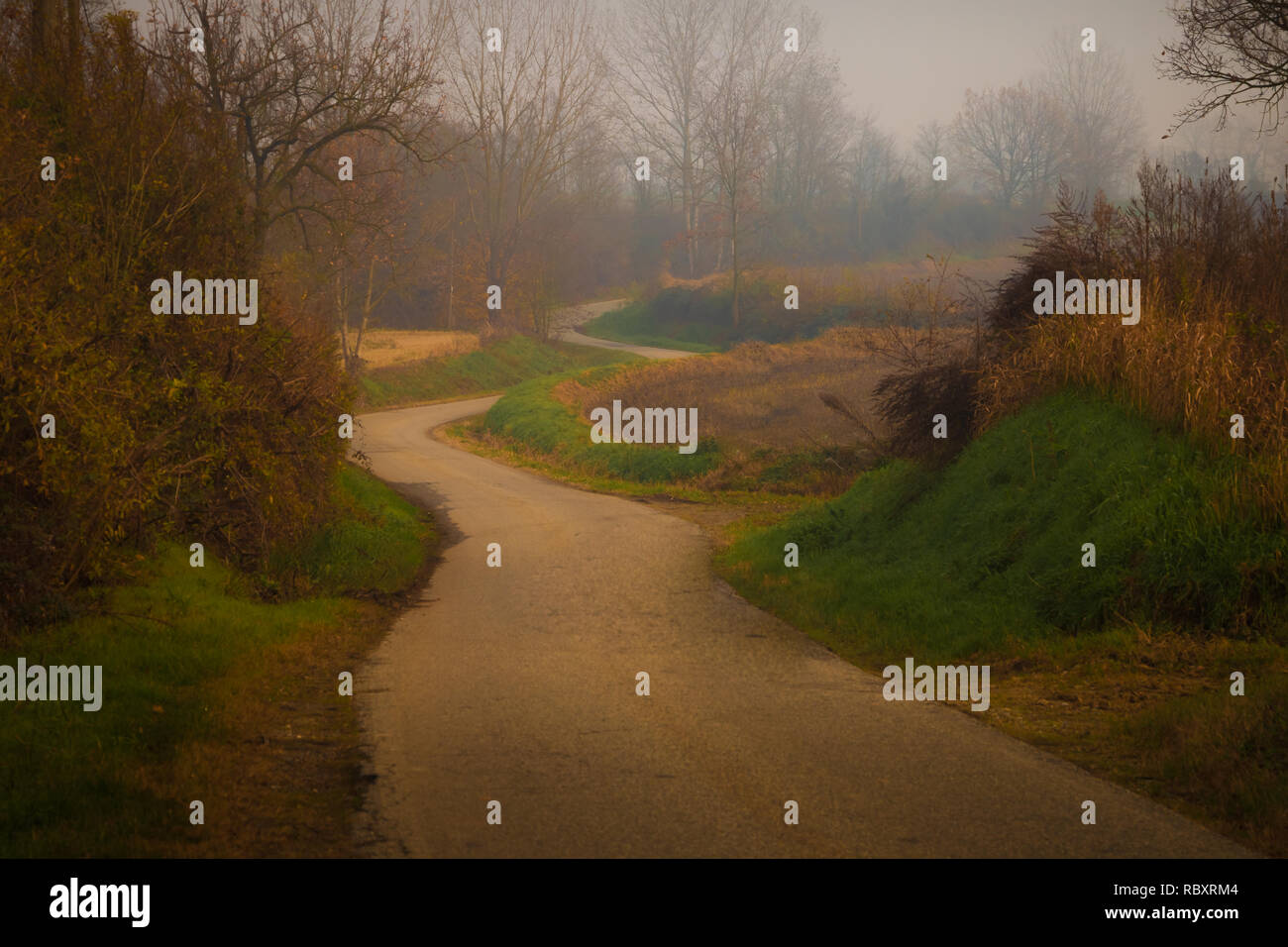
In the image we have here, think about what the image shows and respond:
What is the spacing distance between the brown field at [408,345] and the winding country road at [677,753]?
127ft

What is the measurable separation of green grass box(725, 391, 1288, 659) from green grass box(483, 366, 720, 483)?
13.1 m

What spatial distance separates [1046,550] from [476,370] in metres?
45.4

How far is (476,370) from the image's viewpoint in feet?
179

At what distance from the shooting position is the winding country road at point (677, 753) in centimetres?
616

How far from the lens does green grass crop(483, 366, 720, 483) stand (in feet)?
95.8

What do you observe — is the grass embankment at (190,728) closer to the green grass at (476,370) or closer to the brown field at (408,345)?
the green grass at (476,370)

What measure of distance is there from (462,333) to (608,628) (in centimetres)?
4826

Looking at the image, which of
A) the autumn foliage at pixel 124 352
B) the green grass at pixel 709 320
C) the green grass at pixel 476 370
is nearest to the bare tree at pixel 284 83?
the autumn foliage at pixel 124 352

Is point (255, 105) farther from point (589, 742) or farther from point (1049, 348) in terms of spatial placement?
point (589, 742)
